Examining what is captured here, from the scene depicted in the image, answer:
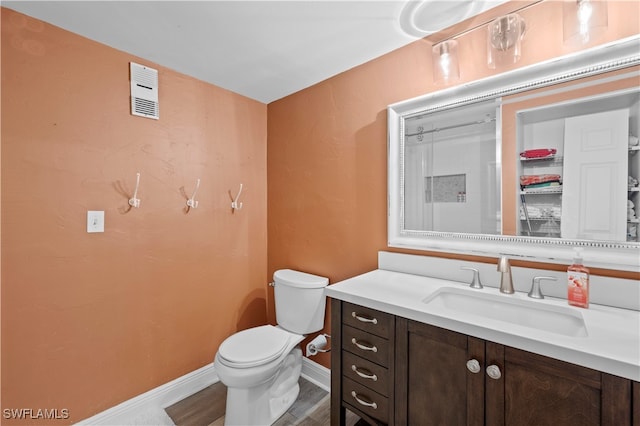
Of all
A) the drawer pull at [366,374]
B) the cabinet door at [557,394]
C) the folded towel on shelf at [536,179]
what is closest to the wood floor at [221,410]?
the drawer pull at [366,374]

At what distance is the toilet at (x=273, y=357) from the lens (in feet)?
4.99

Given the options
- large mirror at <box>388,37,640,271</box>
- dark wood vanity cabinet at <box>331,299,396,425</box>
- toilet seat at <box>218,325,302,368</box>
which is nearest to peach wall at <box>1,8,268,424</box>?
toilet seat at <box>218,325,302,368</box>

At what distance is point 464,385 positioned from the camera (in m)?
0.99

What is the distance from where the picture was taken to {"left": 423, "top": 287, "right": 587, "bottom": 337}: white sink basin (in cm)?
106

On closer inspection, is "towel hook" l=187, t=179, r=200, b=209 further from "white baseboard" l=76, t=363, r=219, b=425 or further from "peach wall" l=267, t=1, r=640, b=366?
"white baseboard" l=76, t=363, r=219, b=425

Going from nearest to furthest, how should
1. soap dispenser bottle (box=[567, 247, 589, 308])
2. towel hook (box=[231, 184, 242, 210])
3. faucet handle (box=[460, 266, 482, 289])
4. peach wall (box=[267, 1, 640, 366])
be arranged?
soap dispenser bottle (box=[567, 247, 589, 308]) < faucet handle (box=[460, 266, 482, 289]) < peach wall (box=[267, 1, 640, 366]) < towel hook (box=[231, 184, 242, 210])

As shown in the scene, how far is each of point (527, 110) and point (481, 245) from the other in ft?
2.05

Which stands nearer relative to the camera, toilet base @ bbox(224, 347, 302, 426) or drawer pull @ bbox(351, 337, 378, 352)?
drawer pull @ bbox(351, 337, 378, 352)

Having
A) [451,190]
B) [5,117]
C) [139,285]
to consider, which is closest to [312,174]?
[451,190]

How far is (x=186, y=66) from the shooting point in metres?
1.85

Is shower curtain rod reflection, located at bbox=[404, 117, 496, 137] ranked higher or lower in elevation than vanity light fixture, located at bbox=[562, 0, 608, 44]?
lower

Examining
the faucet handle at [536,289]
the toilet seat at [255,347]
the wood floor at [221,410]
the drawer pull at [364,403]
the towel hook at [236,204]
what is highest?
the towel hook at [236,204]

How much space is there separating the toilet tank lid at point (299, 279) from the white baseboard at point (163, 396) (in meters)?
0.65

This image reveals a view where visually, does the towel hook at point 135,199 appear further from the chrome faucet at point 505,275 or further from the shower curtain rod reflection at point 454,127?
the chrome faucet at point 505,275
